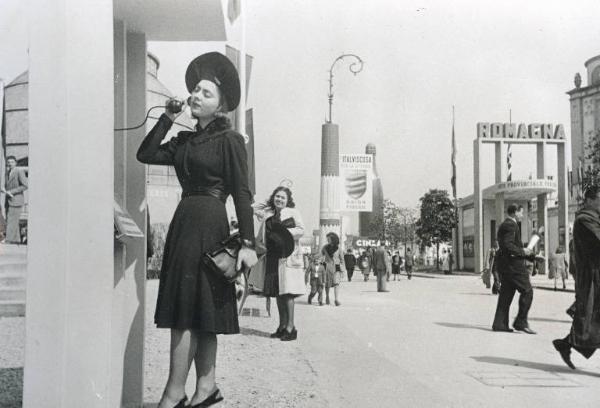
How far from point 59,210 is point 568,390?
12.5 feet

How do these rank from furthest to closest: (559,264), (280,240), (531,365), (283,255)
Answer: (559,264)
(283,255)
(280,240)
(531,365)

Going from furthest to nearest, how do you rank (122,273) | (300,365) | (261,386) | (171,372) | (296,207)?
(296,207) → (300,365) → (261,386) → (122,273) → (171,372)

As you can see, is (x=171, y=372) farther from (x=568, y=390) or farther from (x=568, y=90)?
(x=568, y=90)

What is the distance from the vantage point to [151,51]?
4.27 metres

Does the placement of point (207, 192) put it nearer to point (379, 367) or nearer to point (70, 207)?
point (70, 207)

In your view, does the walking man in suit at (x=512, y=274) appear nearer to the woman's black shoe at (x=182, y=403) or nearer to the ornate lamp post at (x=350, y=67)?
the ornate lamp post at (x=350, y=67)

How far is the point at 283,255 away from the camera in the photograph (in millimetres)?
7590

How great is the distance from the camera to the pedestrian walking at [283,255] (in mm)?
7027

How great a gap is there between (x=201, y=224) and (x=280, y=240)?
393 cm

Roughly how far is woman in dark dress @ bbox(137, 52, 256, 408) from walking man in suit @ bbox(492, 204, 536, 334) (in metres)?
5.66

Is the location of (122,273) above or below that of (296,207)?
below

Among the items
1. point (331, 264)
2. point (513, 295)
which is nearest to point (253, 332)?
point (513, 295)

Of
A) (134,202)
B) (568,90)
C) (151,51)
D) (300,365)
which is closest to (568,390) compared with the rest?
(300,365)

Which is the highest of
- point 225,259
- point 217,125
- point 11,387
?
point 217,125
